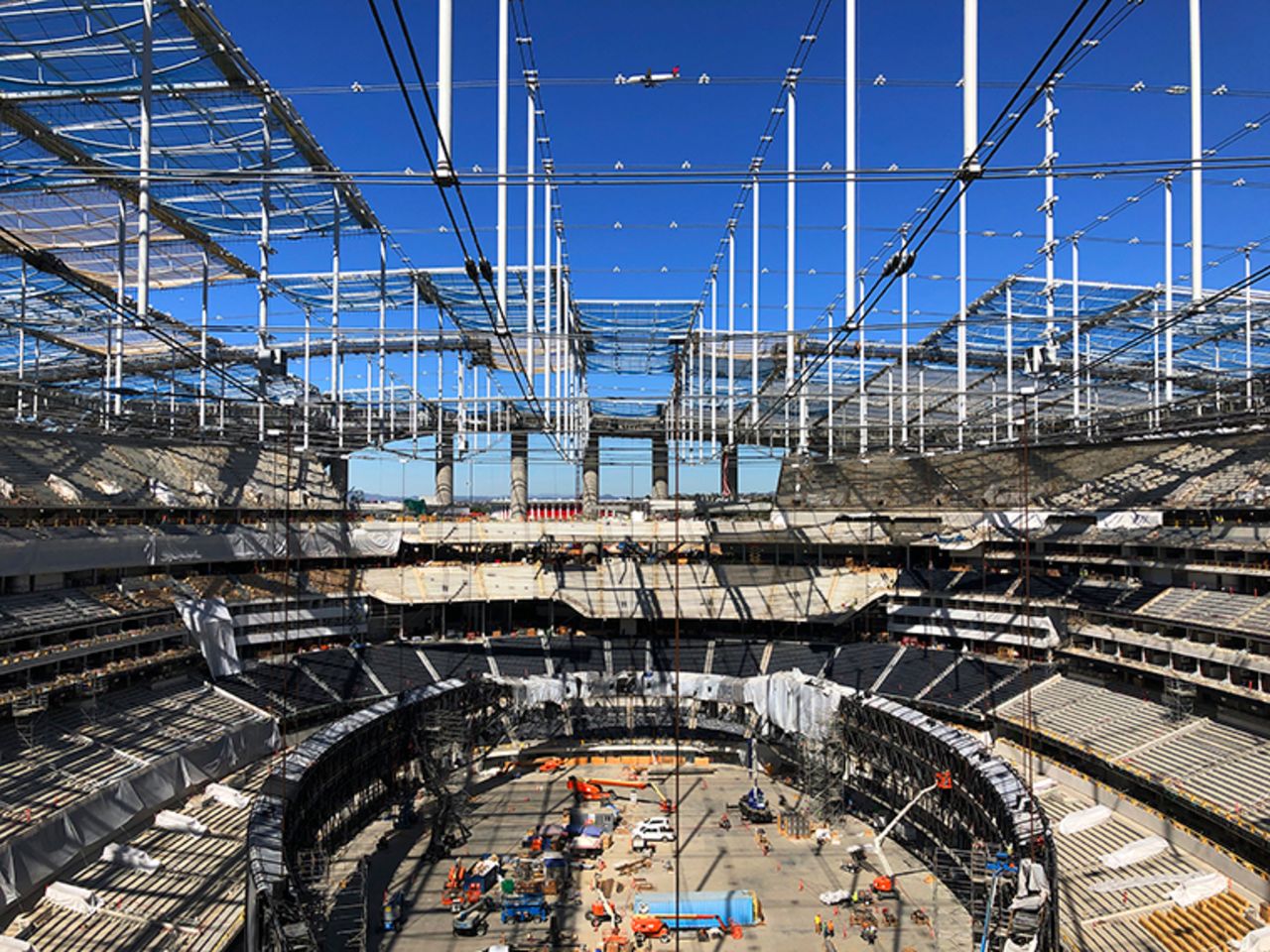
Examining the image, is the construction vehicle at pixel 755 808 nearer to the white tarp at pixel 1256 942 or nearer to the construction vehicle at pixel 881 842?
the construction vehicle at pixel 881 842

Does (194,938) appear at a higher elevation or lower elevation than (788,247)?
lower

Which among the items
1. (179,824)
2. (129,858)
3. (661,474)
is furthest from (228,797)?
(661,474)

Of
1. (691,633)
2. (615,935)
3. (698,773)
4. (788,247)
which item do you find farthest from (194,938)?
(691,633)

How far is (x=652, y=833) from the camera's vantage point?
20.9m

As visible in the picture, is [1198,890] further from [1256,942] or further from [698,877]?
[698,877]

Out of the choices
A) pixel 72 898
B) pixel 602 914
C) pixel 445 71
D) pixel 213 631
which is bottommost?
pixel 602 914

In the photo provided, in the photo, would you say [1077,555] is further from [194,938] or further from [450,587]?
[194,938]

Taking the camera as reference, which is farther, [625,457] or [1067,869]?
[625,457]

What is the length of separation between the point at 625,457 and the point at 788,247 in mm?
Result: 25381

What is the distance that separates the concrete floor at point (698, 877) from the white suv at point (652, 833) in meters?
0.26

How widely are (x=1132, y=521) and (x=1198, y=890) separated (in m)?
16.6

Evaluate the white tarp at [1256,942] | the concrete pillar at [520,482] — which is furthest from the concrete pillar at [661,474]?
the white tarp at [1256,942]

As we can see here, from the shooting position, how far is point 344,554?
1384 inches

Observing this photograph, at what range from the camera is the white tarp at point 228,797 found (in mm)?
19594
